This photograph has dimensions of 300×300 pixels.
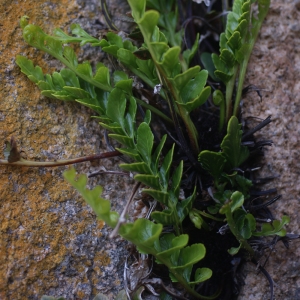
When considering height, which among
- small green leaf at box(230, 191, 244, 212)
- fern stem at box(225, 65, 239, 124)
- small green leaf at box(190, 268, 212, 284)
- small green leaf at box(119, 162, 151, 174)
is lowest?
small green leaf at box(190, 268, 212, 284)

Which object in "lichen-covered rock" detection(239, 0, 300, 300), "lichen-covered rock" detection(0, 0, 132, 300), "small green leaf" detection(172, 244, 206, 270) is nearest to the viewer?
"small green leaf" detection(172, 244, 206, 270)

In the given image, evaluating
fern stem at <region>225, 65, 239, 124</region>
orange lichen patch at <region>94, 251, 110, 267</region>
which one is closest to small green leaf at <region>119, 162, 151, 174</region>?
orange lichen patch at <region>94, 251, 110, 267</region>

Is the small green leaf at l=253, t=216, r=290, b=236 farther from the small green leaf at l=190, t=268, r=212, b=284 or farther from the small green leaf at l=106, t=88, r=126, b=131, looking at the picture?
the small green leaf at l=106, t=88, r=126, b=131

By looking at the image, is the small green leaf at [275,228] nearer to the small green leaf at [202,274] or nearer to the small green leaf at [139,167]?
the small green leaf at [202,274]

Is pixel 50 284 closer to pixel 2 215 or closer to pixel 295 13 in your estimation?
pixel 2 215

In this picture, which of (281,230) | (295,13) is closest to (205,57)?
(295,13)

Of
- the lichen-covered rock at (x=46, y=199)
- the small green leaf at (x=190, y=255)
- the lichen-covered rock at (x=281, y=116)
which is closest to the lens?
the small green leaf at (x=190, y=255)

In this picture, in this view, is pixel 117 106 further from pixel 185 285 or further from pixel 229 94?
pixel 185 285

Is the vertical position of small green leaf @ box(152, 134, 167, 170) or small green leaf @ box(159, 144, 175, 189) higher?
small green leaf @ box(152, 134, 167, 170)

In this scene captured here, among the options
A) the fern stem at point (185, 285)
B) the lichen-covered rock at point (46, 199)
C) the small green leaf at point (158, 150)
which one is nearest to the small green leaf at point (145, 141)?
the small green leaf at point (158, 150)

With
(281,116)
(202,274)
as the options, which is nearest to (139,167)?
(202,274)
